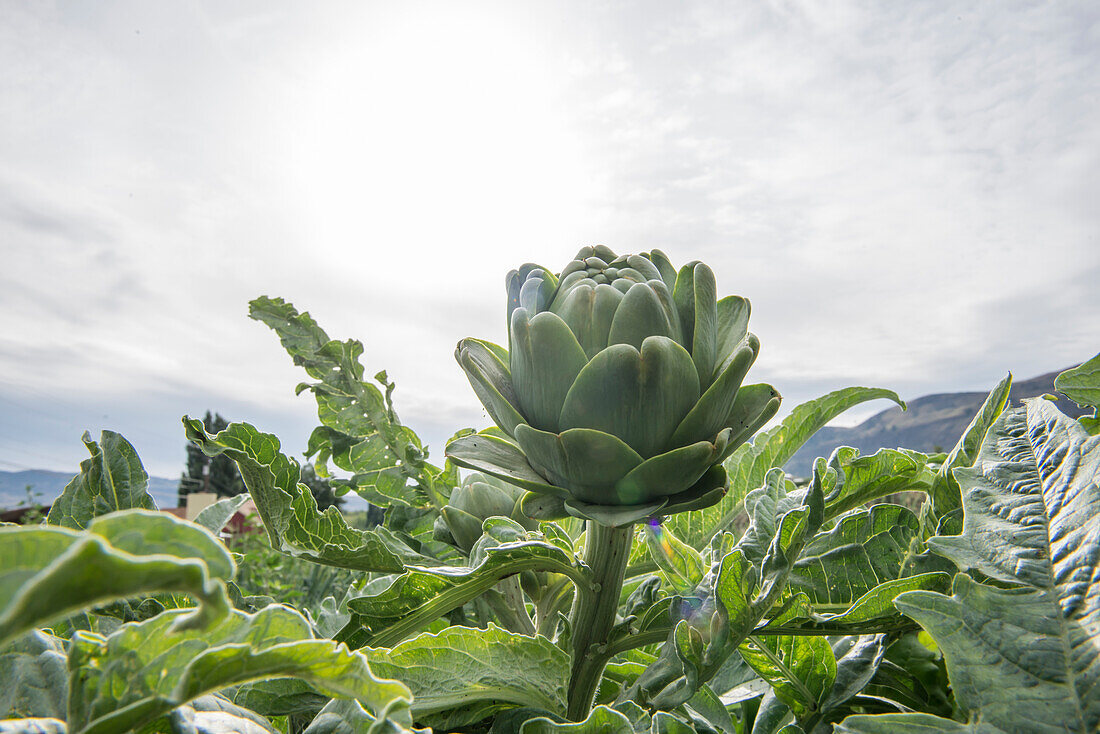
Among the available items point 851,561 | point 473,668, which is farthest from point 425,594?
point 851,561

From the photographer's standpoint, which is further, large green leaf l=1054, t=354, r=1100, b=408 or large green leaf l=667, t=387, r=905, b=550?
large green leaf l=667, t=387, r=905, b=550

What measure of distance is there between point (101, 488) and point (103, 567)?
0.99ft

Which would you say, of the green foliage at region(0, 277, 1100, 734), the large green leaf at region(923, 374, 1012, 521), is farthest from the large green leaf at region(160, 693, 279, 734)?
the large green leaf at region(923, 374, 1012, 521)

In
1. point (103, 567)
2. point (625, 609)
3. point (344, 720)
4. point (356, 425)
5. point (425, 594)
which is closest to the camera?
point (103, 567)

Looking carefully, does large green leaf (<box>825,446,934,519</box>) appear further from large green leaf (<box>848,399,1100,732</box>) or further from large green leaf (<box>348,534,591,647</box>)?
large green leaf (<box>348,534,591,647</box>)

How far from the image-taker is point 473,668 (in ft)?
1.14

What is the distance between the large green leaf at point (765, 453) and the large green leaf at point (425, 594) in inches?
9.0

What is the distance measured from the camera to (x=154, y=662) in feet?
0.74

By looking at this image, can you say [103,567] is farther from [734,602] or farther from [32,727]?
[734,602]

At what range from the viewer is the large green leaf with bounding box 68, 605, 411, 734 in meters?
0.21

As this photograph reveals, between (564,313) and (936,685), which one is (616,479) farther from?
(936,685)

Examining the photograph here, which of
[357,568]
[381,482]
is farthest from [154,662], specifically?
[381,482]

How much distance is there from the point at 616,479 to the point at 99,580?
10.8 inches

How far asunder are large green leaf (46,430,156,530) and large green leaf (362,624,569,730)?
0.63 ft
